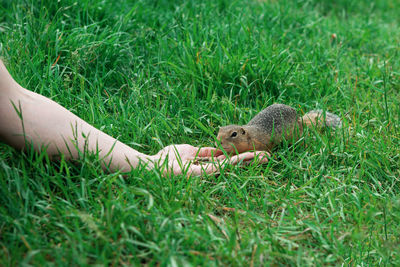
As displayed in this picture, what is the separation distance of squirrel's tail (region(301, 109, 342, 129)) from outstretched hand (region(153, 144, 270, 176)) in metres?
0.53

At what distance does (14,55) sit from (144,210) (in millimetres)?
1899

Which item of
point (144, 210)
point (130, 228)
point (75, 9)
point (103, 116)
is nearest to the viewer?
Result: point (130, 228)

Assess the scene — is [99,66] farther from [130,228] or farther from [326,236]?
[326,236]

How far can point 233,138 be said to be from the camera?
3.21 metres

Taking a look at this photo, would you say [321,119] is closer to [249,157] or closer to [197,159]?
[249,157]

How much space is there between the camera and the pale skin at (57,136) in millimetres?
2516

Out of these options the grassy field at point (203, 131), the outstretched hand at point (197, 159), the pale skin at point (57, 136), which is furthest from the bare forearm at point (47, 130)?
the outstretched hand at point (197, 159)

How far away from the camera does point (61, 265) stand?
6.27 ft

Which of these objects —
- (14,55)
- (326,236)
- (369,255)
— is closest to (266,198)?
(326,236)

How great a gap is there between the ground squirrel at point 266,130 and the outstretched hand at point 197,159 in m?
0.11

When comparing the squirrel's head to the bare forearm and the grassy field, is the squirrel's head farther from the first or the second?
the bare forearm

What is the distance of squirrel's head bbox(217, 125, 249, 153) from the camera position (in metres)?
3.20

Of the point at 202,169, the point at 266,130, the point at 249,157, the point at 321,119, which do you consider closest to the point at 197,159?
the point at 202,169

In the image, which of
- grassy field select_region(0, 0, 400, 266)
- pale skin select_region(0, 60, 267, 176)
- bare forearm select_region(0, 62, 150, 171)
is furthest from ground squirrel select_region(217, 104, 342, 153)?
bare forearm select_region(0, 62, 150, 171)
